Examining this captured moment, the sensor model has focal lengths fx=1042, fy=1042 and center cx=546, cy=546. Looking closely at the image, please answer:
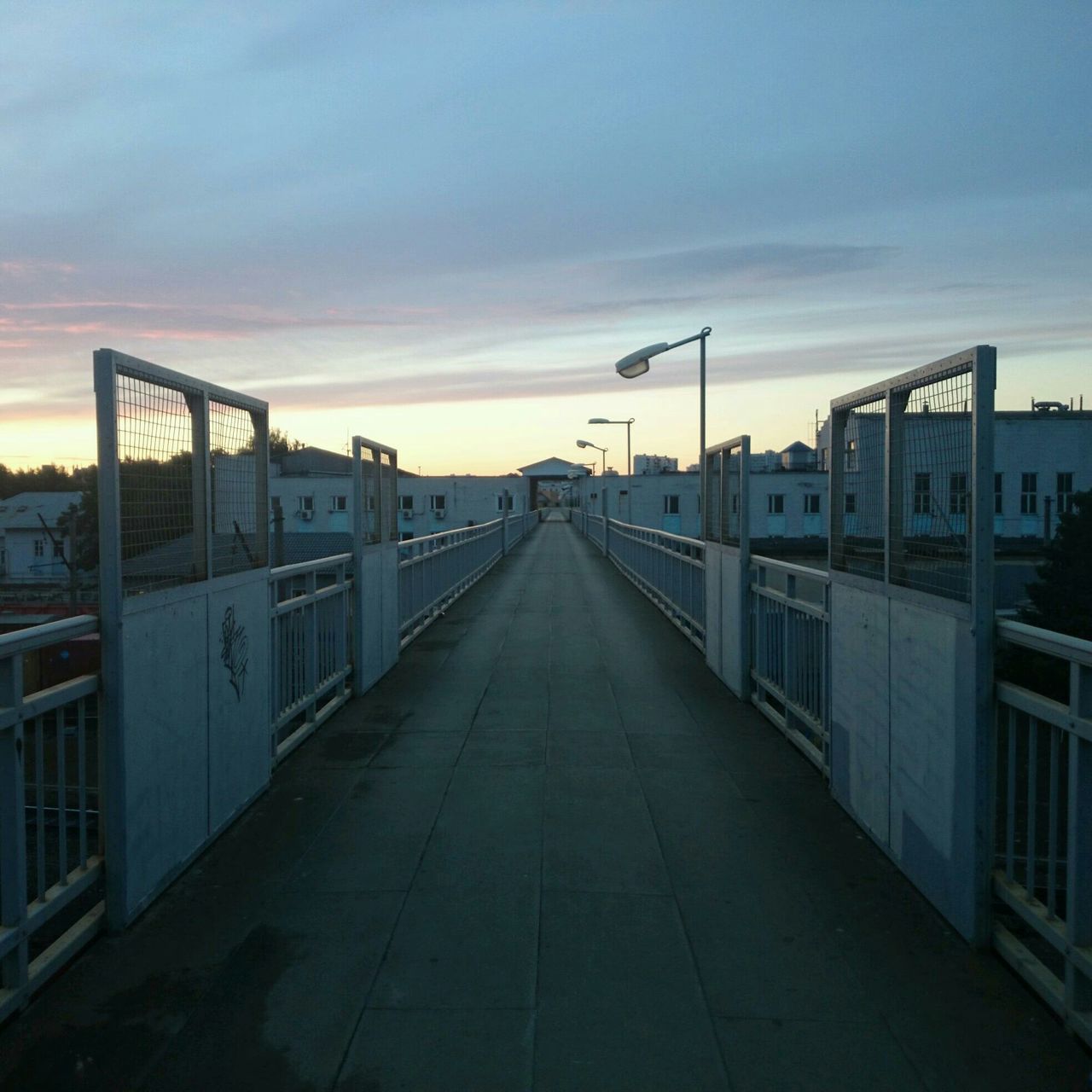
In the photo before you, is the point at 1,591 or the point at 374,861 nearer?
the point at 374,861

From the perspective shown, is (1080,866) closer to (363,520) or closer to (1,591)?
(363,520)

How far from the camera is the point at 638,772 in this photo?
19.9 feet

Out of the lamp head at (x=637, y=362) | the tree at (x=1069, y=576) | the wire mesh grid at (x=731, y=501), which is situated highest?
the lamp head at (x=637, y=362)

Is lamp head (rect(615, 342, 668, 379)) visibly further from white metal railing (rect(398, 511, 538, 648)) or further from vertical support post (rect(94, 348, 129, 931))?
vertical support post (rect(94, 348, 129, 931))

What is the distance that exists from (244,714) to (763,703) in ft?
13.4

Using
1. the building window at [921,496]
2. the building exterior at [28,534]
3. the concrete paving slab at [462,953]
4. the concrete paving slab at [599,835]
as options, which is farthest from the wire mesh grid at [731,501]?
the building exterior at [28,534]

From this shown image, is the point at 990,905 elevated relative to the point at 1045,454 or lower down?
lower down

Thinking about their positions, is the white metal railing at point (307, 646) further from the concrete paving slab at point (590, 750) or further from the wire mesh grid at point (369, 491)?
the concrete paving slab at point (590, 750)

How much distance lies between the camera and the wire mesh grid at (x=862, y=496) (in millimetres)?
4797

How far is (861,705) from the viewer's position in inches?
193

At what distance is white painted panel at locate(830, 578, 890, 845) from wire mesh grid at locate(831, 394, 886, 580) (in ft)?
0.48

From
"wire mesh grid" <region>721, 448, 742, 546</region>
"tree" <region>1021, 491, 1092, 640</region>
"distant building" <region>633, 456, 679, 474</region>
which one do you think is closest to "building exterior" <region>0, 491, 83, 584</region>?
"wire mesh grid" <region>721, 448, 742, 546</region>

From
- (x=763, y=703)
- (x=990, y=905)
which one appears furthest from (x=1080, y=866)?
(x=763, y=703)

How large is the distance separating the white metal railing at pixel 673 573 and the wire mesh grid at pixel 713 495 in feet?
1.46
